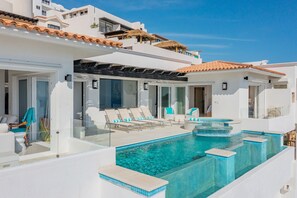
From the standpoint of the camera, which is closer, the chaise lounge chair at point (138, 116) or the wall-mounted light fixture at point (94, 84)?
the wall-mounted light fixture at point (94, 84)

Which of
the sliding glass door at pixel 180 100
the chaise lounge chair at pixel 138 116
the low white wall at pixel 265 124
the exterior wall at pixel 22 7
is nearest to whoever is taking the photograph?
the exterior wall at pixel 22 7

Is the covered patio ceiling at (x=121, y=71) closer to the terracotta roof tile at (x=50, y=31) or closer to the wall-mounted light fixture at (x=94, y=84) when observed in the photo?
the wall-mounted light fixture at (x=94, y=84)

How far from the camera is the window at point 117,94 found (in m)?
16.5

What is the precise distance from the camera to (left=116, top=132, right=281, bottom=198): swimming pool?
23.0ft

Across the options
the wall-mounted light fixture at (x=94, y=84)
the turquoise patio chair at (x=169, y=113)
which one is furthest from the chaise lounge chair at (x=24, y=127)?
the turquoise patio chair at (x=169, y=113)

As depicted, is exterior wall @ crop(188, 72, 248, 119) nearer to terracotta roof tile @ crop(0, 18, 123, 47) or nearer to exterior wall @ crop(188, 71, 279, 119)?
exterior wall @ crop(188, 71, 279, 119)

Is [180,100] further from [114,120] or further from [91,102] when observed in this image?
[91,102]

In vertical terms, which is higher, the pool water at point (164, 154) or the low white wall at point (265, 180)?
the pool water at point (164, 154)

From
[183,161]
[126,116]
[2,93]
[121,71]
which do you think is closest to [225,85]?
[126,116]

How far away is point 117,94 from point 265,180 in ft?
37.9

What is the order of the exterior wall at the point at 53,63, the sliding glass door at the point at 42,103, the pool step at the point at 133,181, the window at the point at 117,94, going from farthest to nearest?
1. the window at the point at 117,94
2. the sliding glass door at the point at 42,103
3. the exterior wall at the point at 53,63
4. the pool step at the point at 133,181

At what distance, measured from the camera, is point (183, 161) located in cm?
952

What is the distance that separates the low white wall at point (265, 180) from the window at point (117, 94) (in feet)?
→ 35.8

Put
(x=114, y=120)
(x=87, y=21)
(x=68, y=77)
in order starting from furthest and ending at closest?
(x=87, y=21), (x=114, y=120), (x=68, y=77)
